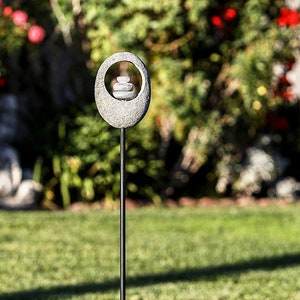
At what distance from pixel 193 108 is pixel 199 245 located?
2.89 metres

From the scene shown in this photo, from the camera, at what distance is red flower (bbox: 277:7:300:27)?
502 inches

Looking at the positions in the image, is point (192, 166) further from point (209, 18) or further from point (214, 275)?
point (214, 275)

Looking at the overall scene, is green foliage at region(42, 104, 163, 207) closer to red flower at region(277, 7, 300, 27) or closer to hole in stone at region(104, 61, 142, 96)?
hole in stone at region(104, 61, 142, 96)

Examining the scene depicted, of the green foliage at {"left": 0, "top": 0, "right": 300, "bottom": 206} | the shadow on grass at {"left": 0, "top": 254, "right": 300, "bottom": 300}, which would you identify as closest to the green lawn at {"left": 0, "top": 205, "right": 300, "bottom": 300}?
the shadow on grass at {"left": 0, "top": 254, "right": 300, "bottom": 300}

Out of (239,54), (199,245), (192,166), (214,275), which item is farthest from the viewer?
(192,166)

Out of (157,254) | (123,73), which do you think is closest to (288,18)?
(123,73)

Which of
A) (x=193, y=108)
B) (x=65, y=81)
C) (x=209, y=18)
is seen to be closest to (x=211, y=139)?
(x=193, y=108)

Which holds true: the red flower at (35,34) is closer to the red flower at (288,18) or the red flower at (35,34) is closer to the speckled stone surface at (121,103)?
the red flower at (288,18)

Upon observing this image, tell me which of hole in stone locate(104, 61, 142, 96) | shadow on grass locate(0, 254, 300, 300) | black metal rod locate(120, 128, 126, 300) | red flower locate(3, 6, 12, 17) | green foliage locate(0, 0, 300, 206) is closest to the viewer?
black metal rod locate(120, 128, 126, 300)

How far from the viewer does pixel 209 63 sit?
13.4 meters

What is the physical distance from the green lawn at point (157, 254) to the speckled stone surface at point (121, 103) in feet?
7.12

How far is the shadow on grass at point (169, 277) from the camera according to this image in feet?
25.7

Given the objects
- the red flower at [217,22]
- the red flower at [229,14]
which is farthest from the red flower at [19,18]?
the red flower at [229,14]

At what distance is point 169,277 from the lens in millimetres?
8672
